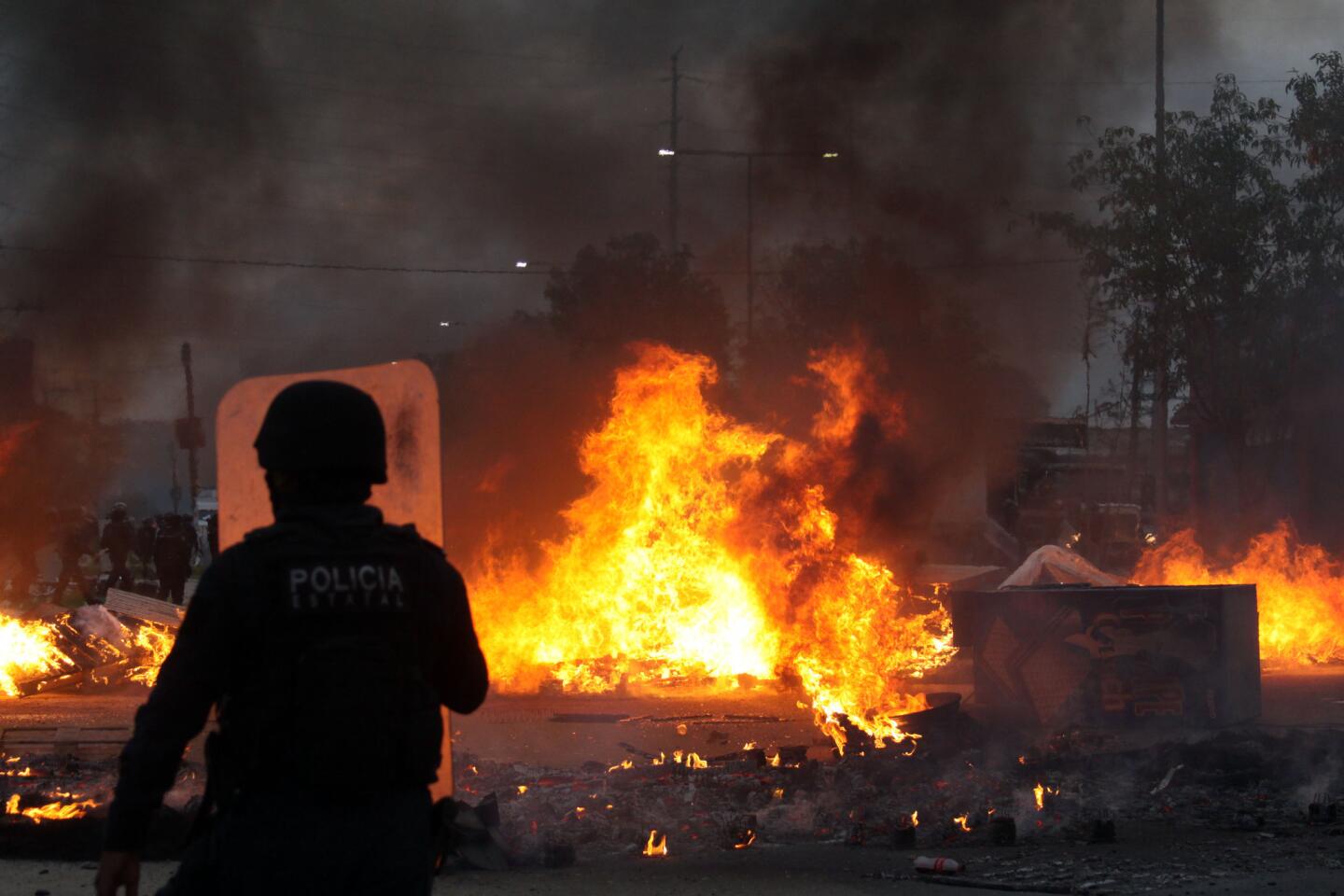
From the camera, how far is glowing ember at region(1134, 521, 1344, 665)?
551 inches

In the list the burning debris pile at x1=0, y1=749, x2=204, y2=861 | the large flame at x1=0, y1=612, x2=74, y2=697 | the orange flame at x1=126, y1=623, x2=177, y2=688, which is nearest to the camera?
the burning debris pile at x1=0, y1=749, x2=204, y2=861

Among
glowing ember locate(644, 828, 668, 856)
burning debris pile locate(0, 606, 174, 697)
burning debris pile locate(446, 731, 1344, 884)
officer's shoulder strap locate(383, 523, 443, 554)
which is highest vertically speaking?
officer's shoulder strap locate(383, 523, 443, 554)

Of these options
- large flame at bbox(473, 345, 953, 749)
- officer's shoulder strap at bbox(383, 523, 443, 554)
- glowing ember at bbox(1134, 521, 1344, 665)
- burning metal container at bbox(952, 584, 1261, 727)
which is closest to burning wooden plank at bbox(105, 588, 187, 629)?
large flame at bbox(473, 345, 953, 749)

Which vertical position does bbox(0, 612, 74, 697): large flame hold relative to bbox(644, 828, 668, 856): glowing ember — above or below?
above

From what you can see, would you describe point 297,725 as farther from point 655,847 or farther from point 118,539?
point 118,539

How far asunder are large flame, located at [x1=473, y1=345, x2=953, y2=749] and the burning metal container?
1443mm

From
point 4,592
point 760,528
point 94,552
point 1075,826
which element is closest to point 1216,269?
point 760,528

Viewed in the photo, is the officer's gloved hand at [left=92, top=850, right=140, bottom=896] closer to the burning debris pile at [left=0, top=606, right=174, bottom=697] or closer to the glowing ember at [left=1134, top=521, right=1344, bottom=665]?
the burning debris pile at [left=0, top=606, right=174, bottom=697]

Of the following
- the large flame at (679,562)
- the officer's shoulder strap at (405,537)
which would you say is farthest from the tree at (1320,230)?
the officer's shoulder strap at (405,537)

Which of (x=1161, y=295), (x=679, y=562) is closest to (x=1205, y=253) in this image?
(x=1161, y=295)

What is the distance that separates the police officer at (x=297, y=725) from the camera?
7.58 ft

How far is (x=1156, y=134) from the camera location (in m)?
19.1

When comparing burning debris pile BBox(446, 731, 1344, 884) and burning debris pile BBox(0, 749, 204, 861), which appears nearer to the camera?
burning debris pile BBox(0, 749, 204, 861)

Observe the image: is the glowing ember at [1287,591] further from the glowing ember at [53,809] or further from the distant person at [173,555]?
the distant person at [173,555]
